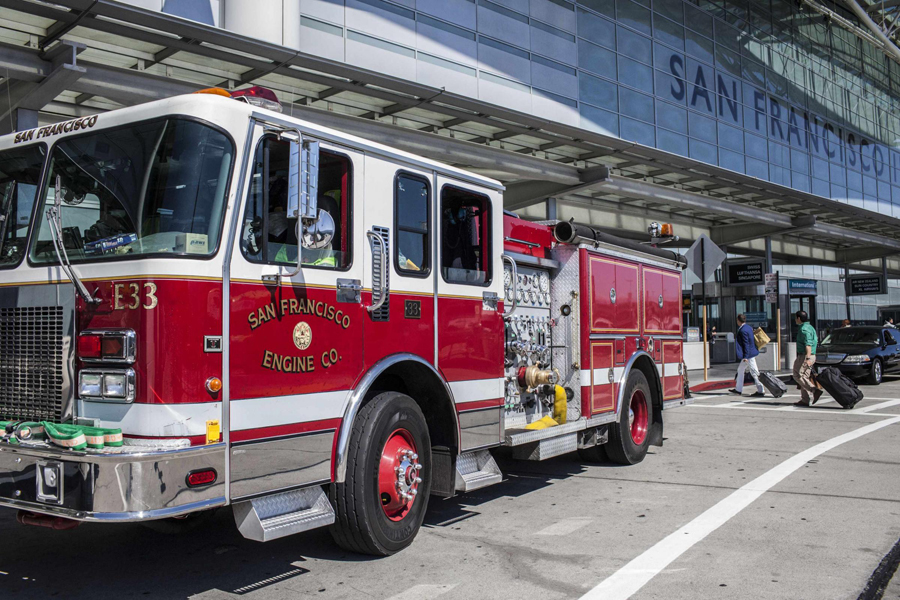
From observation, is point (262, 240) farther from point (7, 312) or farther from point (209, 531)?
point (209, 531)

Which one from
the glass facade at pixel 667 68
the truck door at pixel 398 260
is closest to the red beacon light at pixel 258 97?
the truck door at pixel 398 260

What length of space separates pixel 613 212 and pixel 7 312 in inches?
915

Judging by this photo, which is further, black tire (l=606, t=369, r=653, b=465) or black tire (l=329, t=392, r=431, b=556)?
black tire (l=606, t=369, r=653, b=465)

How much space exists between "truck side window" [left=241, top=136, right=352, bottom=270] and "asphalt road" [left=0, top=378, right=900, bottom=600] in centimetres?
195

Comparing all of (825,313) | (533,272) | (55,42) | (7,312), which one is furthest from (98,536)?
(825,313)

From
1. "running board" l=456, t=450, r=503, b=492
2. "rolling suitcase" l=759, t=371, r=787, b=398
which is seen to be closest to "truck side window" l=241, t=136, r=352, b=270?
"running board" l=456, t=450, r=503, b=492

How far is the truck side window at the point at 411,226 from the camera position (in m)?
5.62

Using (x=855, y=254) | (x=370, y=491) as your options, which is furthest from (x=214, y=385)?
(x=855, y=254)

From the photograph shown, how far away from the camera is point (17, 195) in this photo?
4973mm

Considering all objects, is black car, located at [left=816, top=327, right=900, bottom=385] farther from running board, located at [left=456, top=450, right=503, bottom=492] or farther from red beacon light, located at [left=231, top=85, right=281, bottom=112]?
red beacon light, located at [left=231, top=85, right=281, bottom=112]

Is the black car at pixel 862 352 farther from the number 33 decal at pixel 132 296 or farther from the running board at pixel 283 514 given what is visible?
the number 33 decal at pixel 132 296

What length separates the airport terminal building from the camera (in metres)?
11.9

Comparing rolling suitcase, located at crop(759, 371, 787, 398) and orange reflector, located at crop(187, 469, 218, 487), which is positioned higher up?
orange reflector, located at crop(187, 469, 218, 487)

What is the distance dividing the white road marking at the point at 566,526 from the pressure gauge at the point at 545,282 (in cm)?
238
